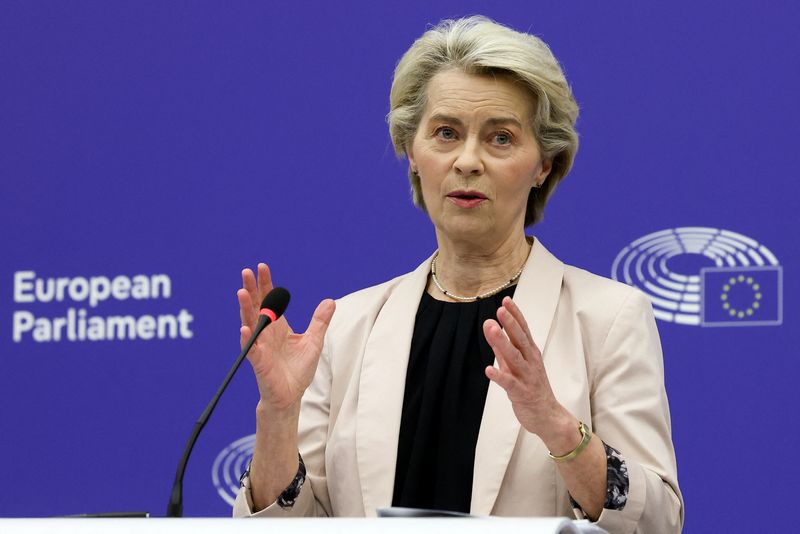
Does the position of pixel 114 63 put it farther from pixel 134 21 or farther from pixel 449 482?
pixel 449 482

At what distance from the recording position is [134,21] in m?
3.52

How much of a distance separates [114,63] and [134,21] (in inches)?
4.9

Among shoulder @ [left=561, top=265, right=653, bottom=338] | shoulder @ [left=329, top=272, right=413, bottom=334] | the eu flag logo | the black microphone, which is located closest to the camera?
the black microphone

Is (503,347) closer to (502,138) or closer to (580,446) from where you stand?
(580,446)

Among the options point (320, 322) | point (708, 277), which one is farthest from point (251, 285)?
point (708, 277)

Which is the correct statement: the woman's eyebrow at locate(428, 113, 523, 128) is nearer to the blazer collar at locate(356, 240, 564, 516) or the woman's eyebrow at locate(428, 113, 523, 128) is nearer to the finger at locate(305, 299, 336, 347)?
the blazer collar at locate(356, 240, 564, 516)

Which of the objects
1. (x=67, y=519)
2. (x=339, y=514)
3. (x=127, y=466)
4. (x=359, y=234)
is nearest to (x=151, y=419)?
(x=127, y=466)

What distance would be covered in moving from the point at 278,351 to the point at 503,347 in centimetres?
42

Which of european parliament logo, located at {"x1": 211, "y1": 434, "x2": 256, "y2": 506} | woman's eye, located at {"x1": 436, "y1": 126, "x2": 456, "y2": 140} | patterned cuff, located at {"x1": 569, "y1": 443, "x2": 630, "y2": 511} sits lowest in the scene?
patterned cuff, located at {"x1": 569, "y1": 443, "x2": 630, "y2": 511}

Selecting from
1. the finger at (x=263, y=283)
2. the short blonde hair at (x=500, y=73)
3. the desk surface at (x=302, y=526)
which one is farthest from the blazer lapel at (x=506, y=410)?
the desk surface at (x=302, y=526)

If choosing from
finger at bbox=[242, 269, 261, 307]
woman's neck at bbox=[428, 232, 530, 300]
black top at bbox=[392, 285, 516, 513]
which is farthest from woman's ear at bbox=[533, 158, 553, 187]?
finger at bbox=[242, 269, 261, 307]

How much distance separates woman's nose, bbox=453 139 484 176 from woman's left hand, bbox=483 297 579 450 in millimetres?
499

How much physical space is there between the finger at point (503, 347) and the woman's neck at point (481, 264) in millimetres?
566

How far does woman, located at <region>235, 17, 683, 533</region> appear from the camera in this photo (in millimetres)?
2148
